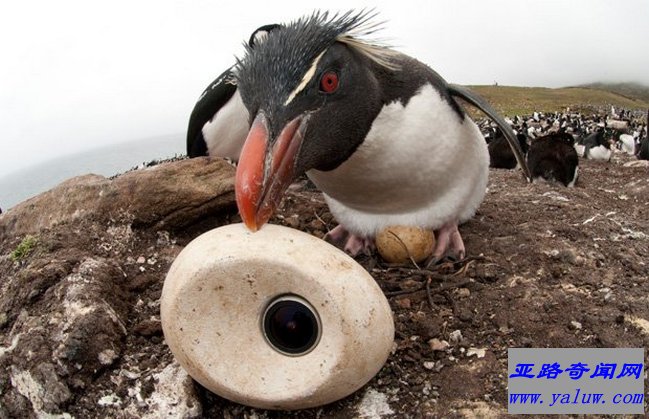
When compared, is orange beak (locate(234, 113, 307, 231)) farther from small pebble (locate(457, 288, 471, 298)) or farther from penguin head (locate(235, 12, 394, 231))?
small pebble (locate(457, 288, 471, 298))

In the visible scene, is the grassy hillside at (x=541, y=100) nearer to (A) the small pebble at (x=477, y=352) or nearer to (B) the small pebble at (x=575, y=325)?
(B) the small pebble at (x=575, y=325)

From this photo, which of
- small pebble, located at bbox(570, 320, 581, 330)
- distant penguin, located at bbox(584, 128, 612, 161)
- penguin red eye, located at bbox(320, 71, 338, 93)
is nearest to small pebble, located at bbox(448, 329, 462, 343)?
small pebble, located at bbox(570, 320, 581, 330)

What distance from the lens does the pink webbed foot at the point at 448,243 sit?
3.14 m

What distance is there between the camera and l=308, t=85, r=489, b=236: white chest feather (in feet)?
8.48

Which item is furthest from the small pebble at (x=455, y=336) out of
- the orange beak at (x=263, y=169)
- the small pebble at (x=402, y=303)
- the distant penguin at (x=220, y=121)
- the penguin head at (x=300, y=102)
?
the distant penguin at (x=220, y=121)

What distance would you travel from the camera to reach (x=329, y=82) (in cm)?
223

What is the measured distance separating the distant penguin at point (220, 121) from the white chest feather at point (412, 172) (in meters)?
1.54

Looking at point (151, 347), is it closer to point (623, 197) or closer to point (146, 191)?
point (146, 191)

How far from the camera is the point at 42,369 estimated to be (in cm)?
222

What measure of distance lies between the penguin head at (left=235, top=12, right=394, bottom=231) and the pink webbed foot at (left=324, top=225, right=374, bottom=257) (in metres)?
0.83

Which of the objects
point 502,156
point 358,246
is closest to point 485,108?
point 358,246

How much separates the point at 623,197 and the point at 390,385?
5074mm

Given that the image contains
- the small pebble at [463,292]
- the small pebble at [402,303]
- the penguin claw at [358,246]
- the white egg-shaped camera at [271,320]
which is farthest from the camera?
the penguin claw at [358,246]

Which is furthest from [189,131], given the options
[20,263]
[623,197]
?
[623,197]
